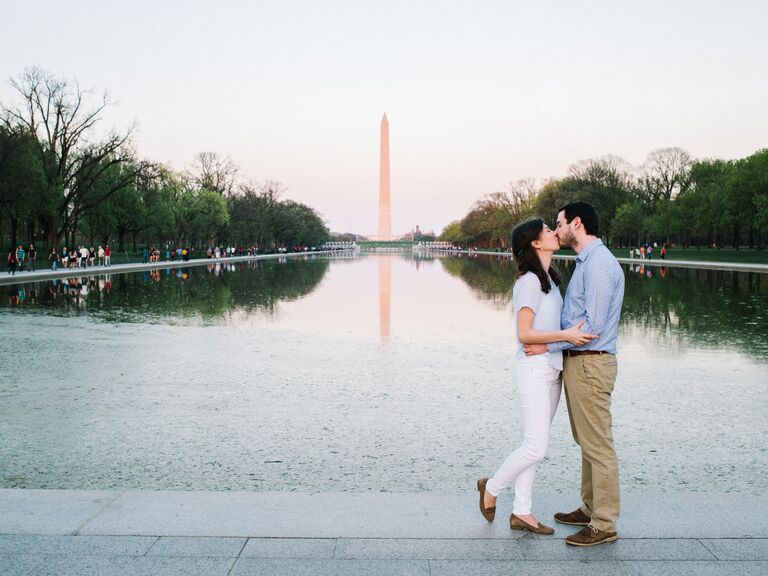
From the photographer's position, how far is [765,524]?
13.8 ft

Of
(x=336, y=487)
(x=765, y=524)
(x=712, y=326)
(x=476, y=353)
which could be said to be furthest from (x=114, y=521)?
(x=712, y=326)

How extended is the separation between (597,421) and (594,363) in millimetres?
336

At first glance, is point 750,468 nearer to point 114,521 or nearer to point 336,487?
point 336,487

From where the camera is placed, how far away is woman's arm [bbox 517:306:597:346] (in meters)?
3.97

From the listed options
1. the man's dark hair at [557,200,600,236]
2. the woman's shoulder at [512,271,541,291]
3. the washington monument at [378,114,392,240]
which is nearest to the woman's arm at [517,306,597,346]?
the woman's shoulder at [512,271,541,291]

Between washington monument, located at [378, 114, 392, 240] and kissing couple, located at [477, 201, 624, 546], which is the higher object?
washington monument, located at [378, 114, 392, 240]

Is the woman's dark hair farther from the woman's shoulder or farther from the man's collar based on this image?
the man's collar

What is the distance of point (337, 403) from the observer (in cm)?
827

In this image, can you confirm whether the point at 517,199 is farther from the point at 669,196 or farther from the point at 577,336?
the point at 577,336

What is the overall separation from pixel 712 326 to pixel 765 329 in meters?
1.01

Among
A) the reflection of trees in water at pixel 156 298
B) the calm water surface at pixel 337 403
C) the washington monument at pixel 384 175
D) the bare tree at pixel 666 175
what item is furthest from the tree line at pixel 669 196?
the calm water surface at pixel 337 403

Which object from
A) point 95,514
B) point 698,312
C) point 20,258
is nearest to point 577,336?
point 95,514

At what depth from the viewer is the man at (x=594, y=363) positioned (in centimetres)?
402

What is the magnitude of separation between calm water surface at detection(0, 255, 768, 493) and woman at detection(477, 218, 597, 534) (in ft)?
3.68
